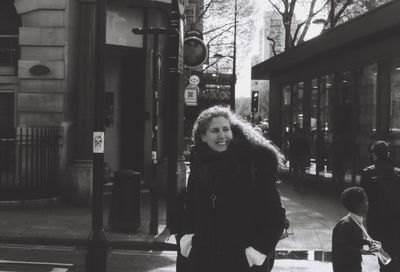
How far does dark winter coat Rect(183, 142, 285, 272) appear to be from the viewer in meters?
3.43

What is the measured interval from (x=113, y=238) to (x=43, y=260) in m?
1.61

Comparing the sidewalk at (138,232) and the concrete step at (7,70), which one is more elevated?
the concrete step at (7,70)

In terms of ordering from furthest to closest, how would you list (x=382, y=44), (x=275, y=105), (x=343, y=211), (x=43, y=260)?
(x=275, y=105)
(x=382, y=44)
(x=343, y=211)
(x=43, y=260)

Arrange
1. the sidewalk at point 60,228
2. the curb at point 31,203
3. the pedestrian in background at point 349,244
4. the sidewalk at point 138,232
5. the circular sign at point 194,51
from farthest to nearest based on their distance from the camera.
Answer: the curb at point 31,203, the circular sign at point 194,51, the sidewalk at point 60,228, the sidewalk at point 138,232, the pedestrian in background at point 349,244

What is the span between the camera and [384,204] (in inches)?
240

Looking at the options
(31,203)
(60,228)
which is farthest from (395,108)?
(31,203)

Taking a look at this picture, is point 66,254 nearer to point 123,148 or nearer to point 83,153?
point 83,153

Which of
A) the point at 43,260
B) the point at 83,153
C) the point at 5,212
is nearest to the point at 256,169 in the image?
the point at 43,260

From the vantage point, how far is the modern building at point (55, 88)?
1363cm

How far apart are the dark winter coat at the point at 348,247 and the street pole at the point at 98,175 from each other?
283 centimetres

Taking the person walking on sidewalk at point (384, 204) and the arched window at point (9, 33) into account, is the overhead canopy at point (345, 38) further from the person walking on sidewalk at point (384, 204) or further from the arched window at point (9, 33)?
the arched window at point (9, 33)

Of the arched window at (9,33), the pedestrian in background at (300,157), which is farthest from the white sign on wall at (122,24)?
the pedestrian in background at (300,157)

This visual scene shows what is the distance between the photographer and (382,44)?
14.1 metres

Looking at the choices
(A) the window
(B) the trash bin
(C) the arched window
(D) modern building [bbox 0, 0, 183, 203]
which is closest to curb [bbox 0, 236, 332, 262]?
(B) the trash bin
